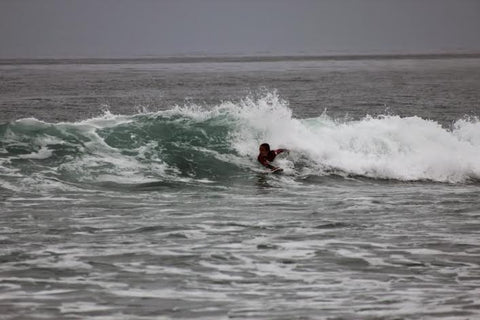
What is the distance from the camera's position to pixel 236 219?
549 inches

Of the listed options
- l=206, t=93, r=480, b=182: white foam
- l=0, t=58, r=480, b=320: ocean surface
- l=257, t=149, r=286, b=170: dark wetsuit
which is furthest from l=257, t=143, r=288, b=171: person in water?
l=206, t=93, r=480, b=182: white foam

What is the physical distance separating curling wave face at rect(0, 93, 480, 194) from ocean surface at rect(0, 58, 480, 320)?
0.05 m

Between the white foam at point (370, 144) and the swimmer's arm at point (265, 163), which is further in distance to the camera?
the white foam at point (370, 144)

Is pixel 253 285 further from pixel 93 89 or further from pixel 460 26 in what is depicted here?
pixel 460 26

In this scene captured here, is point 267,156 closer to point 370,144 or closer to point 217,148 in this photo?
point 217,148

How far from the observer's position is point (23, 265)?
11.0m

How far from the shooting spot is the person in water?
19.8m

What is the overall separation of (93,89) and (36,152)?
2634cm

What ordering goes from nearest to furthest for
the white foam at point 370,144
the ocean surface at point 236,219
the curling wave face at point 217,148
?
the ocean surface at point 236,219
the curling wave face at point 217,148
the white foam at point 370,144

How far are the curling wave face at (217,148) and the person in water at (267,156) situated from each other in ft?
0.93

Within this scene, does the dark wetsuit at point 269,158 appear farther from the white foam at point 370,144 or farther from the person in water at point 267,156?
the white foam at point 370,144

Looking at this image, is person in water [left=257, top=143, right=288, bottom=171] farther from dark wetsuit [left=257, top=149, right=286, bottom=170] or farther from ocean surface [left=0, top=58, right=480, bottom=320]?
ocean surface [left=0, top=58, right=480, bottom=320]

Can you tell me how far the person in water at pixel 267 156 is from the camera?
19766mm

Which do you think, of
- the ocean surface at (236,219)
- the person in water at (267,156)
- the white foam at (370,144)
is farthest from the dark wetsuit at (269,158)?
the white foam at (370,144)
